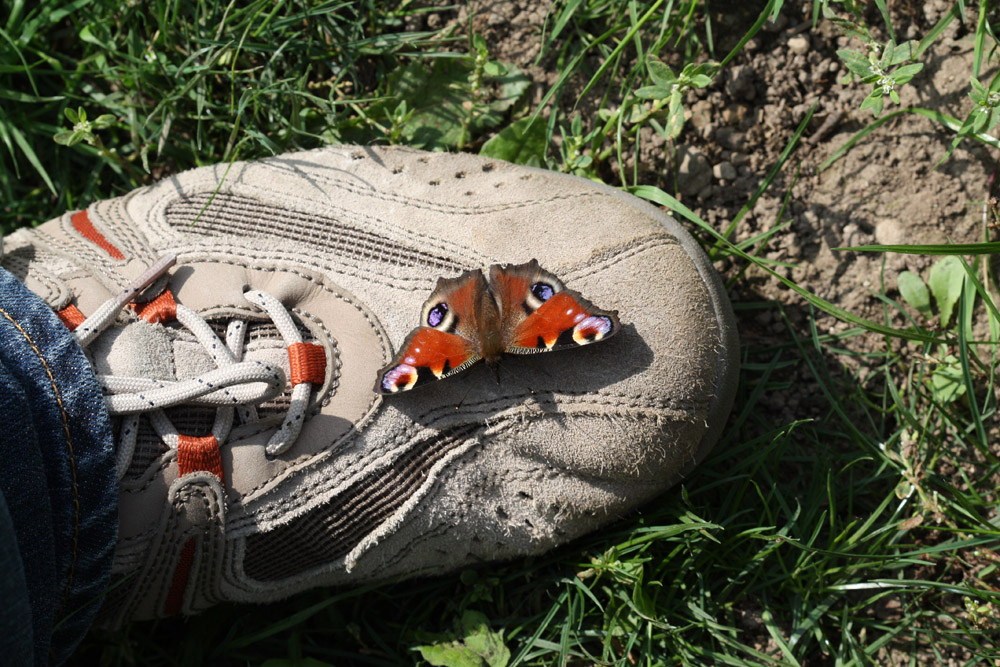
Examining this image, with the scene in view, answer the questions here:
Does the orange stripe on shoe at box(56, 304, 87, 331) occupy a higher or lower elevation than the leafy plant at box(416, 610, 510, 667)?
higher

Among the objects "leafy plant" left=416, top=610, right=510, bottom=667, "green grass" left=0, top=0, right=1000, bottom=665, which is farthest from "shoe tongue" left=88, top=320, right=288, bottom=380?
"leafy plant" left=416, top=610, right=510, bottom=667

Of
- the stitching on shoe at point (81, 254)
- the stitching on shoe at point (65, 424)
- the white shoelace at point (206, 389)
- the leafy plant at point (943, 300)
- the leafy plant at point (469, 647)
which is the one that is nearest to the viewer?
the stitching on shoe at point (65, 424)

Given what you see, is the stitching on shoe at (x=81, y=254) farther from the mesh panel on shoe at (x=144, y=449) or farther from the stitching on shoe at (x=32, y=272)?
the mesh panel on shoe at (x=144, y=449)

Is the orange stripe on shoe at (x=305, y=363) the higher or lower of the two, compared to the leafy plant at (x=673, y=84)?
lower

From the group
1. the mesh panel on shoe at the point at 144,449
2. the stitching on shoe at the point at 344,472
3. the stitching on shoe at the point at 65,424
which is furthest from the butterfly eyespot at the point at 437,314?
the stitching on shoe at the point at 65,424

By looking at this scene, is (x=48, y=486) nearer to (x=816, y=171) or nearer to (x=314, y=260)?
(x=314, y=260)

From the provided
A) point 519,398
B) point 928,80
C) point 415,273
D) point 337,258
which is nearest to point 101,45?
point 337,258

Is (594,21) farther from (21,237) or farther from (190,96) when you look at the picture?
(21,237)

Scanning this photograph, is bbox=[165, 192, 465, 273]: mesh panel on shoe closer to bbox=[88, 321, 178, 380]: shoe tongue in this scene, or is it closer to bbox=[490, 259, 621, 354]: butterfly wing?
bbox=[490, 259, 621, 354]: butterfly wing
